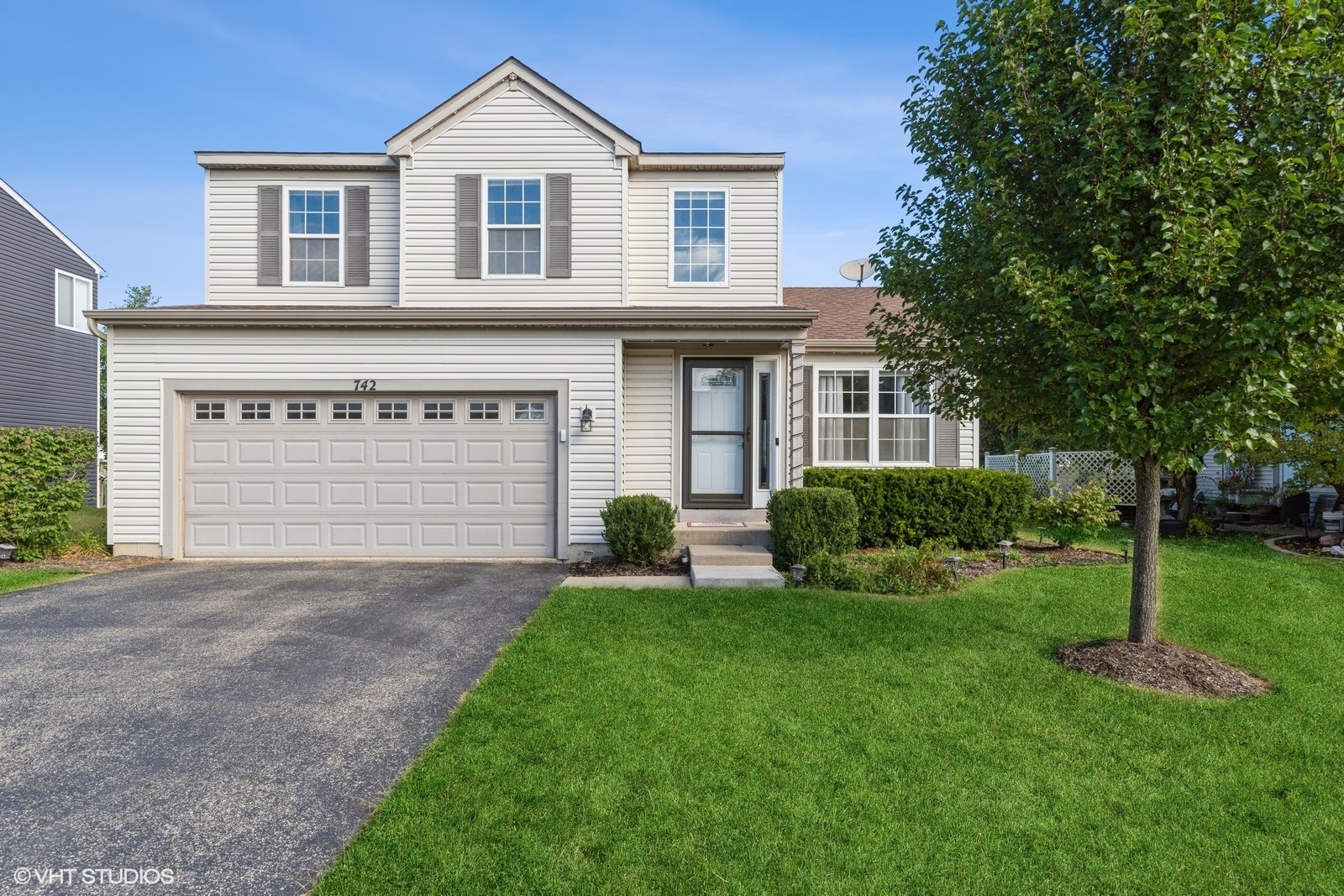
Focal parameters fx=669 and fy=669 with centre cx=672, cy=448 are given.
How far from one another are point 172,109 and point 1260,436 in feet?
69.3

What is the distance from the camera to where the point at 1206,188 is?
3.96 meters

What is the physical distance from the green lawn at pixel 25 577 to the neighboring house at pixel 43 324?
406 inches

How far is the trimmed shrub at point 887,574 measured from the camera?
7.06 m

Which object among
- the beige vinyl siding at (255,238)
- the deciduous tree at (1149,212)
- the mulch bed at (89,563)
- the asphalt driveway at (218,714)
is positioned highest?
the beige vinyl siding at (255,238)

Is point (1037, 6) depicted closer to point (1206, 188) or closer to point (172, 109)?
point (1206, 188)

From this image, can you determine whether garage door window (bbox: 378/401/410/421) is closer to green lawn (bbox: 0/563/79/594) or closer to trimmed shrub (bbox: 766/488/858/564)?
green lawn (bbox: 0/563/79/594)

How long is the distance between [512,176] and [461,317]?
282 cm

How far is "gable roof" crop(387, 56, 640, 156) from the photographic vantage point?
10.2 m

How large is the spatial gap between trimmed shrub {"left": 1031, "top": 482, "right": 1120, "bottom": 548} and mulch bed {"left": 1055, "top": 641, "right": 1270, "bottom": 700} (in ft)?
→ 18.1

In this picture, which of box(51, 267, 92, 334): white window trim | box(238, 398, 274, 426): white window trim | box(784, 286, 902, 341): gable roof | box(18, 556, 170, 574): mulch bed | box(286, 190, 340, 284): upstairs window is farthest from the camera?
box(51, 267, 92, 334): white window trim

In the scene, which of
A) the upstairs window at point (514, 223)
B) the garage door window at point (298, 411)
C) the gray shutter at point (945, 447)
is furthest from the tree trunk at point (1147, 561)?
the garage door window at point (298, 411)

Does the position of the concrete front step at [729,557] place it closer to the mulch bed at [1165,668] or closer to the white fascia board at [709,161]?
the mulch bed at [1165,668]

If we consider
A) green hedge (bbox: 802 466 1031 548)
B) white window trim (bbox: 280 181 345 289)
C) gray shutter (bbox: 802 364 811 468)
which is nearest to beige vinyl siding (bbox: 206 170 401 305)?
white window trim (bbox: 280 181 345 289)

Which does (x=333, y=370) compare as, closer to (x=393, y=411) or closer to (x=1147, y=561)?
(x=393, y=411)
